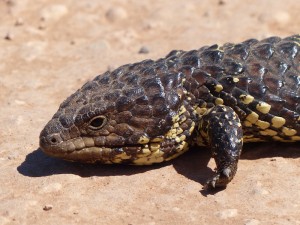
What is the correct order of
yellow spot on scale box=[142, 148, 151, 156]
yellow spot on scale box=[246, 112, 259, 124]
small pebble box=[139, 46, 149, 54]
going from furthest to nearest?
small pebble box=[139, 46, 149, 54]
yellow spot on scale box=[246, 112, 259, 124]
yellow spot on scale box=[142, 148, 151, 156]

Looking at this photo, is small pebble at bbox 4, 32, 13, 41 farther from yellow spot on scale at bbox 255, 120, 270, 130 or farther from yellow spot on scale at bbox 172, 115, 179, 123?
yellow spot on scale at bbox 255, 120, 270, 130

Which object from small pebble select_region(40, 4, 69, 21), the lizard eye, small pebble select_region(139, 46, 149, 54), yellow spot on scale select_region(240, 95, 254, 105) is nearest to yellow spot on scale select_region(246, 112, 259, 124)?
yellow spot on scale select_region(240, 95, 254, 105)

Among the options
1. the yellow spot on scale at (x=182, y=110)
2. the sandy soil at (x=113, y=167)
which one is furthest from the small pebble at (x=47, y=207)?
the yellow spot on scale at (x=182, y=110)

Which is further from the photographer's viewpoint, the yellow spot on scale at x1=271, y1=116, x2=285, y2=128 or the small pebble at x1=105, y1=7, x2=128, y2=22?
the small pebble at x1=105, y1=7, x2=128, y2=22

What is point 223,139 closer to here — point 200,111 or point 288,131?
point 200,111

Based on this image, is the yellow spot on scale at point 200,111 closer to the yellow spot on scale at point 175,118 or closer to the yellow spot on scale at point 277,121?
the yellow spot on scale at point 175,118

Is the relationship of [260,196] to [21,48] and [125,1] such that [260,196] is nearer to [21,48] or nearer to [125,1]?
[21,48]

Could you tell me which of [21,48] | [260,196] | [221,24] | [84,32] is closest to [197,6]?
[221,24]
